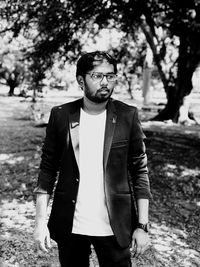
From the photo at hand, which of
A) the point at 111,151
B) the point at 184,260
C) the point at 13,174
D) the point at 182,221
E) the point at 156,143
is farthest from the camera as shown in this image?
the point at 156,143

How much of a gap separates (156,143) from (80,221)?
9.92m

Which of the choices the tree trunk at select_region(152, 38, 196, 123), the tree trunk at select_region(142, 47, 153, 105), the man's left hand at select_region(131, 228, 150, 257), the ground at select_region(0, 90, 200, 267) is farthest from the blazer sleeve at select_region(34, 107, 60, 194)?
the tree trunk at select_region(142, 47, 153, 105)

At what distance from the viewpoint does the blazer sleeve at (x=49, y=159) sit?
267 cm

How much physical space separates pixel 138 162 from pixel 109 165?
0.25m

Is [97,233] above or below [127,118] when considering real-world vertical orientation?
below

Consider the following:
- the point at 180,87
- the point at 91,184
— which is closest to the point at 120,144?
the point at 91,184

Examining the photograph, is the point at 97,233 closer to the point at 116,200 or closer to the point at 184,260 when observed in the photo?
the point at 116,200

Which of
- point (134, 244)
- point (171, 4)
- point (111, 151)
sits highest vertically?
point (171, 4)

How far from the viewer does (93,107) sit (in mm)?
2615

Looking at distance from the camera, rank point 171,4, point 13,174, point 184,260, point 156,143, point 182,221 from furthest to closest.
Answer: point 156,143
point 171,4
point 13,174
point 182,221
point 184,260

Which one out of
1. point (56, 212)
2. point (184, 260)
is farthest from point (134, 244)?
point (184, 260)

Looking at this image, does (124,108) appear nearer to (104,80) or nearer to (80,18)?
(104,80)

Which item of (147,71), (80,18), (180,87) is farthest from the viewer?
(147,71)

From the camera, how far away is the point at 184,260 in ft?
15.5
